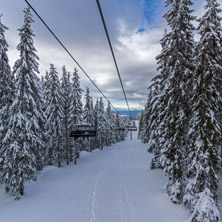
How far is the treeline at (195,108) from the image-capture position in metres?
8.34

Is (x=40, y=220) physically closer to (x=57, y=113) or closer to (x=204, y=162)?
(x=204, y=162)

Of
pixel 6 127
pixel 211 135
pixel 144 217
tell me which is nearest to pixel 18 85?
pixel 6 127

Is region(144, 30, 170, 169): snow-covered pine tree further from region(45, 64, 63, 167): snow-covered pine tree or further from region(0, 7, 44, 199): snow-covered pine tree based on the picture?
region(45, 64, 63, 167): snow-covered pine tree

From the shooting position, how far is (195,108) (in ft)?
29.1

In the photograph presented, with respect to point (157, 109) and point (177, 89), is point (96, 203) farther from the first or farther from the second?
point (177, 89)

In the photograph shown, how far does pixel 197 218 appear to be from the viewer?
7777 millimetres

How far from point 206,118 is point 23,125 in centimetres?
1398

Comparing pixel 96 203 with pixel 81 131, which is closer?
pixel 96 203

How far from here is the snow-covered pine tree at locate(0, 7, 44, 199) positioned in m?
13.4

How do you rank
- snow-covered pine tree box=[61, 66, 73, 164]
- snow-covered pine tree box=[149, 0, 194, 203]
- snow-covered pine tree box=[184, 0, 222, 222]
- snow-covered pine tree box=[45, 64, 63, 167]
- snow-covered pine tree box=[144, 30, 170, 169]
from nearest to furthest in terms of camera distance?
snow-covered pine tree box=[184, 0, 222, 222]
snow-covered pine tree box=[149, 0, 194, 203]
snow-covered pine tree box=[144, 30, 170, 169]
snow-covered pine tree box=[45, 64, 63, 167]
snow-covered pine tree box=[61, 66, 73, 164]

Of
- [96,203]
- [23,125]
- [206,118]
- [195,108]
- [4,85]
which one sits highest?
[4,85]

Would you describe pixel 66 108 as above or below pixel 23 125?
above

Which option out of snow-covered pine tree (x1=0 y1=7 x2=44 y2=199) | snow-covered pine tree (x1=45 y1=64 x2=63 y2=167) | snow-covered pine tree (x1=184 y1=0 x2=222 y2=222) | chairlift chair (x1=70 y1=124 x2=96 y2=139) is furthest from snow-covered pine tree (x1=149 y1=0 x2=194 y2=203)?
snow-covered pine tree (x1=45 y1=64 x2=63 y2=167)

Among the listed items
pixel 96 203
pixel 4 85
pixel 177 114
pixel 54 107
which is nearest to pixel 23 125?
pixel 4 85
